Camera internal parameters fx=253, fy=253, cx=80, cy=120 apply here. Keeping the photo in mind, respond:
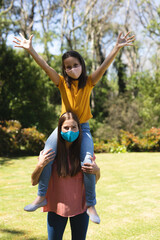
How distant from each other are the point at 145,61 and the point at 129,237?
27.0 meters

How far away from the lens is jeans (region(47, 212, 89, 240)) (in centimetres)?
215

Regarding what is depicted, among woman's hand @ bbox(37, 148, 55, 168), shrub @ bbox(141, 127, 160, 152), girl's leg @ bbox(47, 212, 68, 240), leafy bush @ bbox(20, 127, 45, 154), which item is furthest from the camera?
shrub @ bbox(141, 127, 160, 152)

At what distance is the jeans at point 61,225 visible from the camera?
84.6 inches

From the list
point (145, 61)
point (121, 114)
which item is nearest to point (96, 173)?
point (121, 114)

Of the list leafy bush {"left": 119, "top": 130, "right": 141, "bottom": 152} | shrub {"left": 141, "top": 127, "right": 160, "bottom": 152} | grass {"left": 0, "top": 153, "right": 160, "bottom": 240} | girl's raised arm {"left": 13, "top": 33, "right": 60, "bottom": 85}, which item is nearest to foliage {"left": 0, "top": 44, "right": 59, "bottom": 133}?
leafy bush {"left": 119, "top": 130, "right": 141, "bottom": 152}

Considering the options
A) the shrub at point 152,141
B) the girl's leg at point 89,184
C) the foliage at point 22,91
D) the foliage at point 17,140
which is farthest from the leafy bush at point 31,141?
the girl's leg at point 89,184

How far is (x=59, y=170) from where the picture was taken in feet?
6.98

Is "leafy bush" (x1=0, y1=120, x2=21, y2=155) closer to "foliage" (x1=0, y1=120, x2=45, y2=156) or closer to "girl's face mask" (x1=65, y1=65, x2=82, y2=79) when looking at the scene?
"foliage" (x1=0, y1=120, x2=45, y2=156)

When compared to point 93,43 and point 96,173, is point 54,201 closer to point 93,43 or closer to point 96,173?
point 96,173

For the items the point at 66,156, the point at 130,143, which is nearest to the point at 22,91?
the point at 130,143

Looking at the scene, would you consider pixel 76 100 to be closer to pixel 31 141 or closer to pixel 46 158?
pixel 46 158

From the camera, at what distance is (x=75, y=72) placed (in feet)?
7.63

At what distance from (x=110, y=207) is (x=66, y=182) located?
312 cm

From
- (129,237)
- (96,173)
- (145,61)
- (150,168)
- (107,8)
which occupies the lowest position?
(150,168)
